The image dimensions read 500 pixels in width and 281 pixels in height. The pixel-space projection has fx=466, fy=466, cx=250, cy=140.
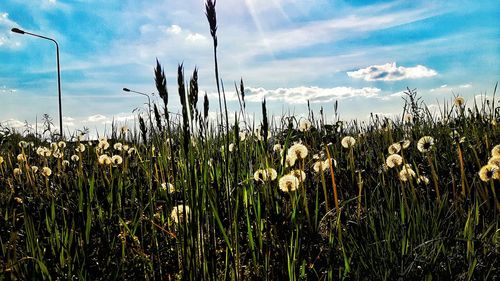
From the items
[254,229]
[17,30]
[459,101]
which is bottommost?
[254,229]

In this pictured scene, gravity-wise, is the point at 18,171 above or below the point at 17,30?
below

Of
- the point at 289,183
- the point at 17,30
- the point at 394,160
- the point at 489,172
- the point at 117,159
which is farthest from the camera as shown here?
the point at 17,30

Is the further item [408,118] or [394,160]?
[408,118]

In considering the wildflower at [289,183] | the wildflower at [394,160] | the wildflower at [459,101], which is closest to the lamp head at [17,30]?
the wildflower at [459,101]

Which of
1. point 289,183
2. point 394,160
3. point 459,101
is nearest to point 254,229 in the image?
point 289,183

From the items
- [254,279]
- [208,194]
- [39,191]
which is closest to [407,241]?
[254,279]

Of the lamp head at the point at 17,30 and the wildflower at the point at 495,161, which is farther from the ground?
the lamp head at the point at 17,30

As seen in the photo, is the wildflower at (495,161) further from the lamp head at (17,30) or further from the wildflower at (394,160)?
the lamp head at (17,30)

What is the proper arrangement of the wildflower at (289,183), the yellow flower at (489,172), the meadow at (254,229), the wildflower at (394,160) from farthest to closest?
the wildflower at (394,160), the yellow flower at (489,172), the wildflower at (289,183), the meadow at (254,229)

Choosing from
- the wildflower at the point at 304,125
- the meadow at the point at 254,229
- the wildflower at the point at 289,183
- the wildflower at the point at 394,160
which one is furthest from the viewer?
the wildflower at the point at 304,125

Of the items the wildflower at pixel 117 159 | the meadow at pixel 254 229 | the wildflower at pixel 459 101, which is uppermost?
the wildflower at pixel 459 101

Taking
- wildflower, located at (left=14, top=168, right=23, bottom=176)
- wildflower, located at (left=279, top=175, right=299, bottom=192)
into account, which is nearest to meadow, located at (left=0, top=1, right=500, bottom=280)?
wildflower, located at (left=279, top=175, right=299, bottom=192)

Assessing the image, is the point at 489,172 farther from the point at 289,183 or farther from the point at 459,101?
the point at 459,101

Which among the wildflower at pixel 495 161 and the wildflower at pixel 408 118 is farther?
the wildflower at pixel 408 118
